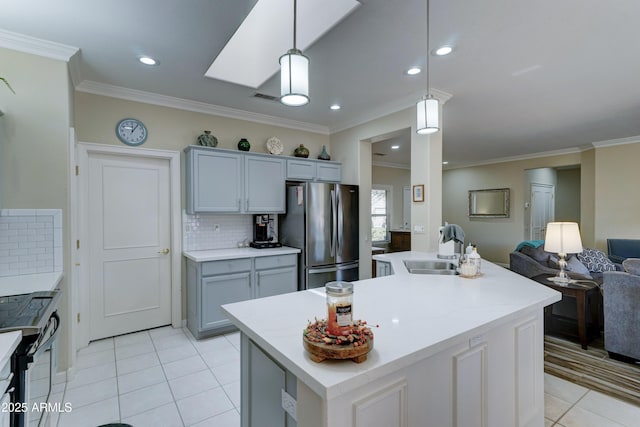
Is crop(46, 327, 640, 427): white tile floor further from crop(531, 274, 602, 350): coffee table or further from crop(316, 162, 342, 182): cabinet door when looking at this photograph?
crop(316, 162, 342, 182): cabinet door

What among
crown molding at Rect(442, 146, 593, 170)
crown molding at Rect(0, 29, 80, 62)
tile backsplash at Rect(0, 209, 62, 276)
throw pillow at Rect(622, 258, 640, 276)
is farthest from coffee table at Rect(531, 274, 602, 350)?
crown molding at Rect(0, 29, 80, 62)

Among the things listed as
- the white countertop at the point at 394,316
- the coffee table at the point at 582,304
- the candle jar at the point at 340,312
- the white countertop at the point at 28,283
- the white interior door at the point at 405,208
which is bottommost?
the coffee table at the point at 582,304

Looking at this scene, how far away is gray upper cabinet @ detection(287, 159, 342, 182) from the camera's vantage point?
13.9 ft

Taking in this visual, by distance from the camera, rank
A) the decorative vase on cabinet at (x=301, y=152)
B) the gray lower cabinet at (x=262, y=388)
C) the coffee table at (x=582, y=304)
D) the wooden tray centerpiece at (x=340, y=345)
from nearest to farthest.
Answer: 1. the wooden tray centerpiece at (x=340, y=345)
2. the gray lower cabinet at (x=262, y=388)
3. the coffee table at (x=582, y=304)
4. the decorative vase on cabinet at (x=301, y=152)

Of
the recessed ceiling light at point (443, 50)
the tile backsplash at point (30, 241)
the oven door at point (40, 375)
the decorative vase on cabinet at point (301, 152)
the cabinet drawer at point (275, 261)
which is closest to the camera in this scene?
the oven door at point (40, 375)

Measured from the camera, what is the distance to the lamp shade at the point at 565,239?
314 cm

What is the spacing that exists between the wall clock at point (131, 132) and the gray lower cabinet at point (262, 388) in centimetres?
291

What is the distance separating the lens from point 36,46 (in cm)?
239

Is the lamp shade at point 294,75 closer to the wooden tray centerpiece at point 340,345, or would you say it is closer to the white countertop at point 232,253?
the wooden tray centerpiece at point 340,345

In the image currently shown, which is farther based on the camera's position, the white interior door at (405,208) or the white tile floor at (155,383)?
the white interior door at (405,208)

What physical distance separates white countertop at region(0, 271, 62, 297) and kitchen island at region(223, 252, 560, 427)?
1439 millimetres

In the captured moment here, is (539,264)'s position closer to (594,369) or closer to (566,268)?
(566,268)

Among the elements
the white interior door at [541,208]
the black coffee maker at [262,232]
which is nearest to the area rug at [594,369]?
the black coffee maker at [262,232]

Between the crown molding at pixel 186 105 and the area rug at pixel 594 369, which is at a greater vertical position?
the crown molding at pixel 186 105
